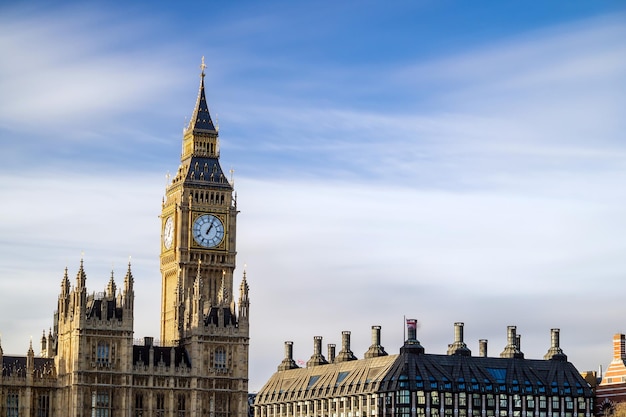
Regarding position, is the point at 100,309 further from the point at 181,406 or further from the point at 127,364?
the point at 181,406

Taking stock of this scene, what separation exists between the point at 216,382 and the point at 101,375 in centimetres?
1306

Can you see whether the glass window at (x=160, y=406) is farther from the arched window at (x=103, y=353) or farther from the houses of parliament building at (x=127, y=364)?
the arched window at (x=103, y=353)

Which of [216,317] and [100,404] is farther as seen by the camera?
[216,317]

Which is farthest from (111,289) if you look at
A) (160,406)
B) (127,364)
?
(160,406)

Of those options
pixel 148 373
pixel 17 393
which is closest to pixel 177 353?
pixel 148 373

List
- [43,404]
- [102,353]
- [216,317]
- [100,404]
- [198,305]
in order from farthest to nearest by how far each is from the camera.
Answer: [216,317], [198,305], [43,404], [102,353], [100,404]

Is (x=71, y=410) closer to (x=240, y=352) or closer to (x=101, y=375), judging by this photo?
(x=101, y=375)

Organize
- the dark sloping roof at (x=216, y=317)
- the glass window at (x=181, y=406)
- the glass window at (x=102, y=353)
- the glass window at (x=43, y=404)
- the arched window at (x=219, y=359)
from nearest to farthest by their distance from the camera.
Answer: the glass window at (x=102, y=353) → the glass window at (x=43, y=404) → the glass window at (x=181, y=406) → the arched window at (x=219, y=359) → the dark sloping roof at (x=216, y=317)

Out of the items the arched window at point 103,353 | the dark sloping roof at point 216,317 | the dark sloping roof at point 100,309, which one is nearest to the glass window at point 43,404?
the arched window at point 103,353

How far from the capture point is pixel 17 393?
18325 centimetres

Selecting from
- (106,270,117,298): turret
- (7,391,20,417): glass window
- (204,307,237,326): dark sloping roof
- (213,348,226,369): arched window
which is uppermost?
(106,270,117,298): turret

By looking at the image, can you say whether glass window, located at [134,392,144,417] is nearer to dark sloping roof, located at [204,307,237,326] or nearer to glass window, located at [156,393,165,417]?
glass window, located at [156,393,165,417]

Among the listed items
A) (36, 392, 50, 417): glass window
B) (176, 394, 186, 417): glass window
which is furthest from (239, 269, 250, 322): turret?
(36, 392, 50, 417): glass window

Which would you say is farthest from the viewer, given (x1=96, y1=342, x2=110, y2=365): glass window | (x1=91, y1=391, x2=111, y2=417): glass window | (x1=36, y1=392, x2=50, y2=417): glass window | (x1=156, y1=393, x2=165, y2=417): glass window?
(x1=156, y1=393, x2=165, y2=417): glass window
